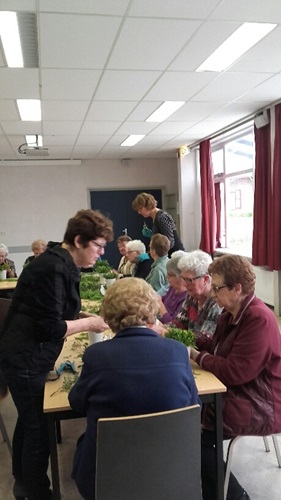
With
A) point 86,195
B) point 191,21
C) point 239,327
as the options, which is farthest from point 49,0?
point 86,195

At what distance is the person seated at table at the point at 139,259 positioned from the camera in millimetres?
4066

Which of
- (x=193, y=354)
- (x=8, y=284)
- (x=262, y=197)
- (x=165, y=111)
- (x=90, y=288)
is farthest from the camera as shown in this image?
→ (x=262, y=197)

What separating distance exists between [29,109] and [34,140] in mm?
1981

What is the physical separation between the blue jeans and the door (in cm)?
744

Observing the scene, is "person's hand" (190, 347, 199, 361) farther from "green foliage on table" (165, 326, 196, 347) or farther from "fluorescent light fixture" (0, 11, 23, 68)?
"fluorescent light fixture" (0, 11, 23, 68)

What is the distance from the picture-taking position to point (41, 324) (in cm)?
164

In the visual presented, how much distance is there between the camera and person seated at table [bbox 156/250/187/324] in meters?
2.70

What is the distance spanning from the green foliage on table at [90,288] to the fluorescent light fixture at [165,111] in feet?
7.96

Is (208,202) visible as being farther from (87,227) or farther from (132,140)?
(87,227)

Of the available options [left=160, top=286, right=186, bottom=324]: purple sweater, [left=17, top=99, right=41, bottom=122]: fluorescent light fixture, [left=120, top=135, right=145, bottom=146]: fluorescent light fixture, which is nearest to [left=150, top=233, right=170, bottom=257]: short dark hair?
[left=160, top=286, right=186, bottom=324]: purple sweater

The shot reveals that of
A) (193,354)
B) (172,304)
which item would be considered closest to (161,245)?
(172,304)

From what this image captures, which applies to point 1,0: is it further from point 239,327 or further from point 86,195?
point 86,195

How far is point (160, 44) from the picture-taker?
3.17m

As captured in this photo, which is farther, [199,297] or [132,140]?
[132,140]
